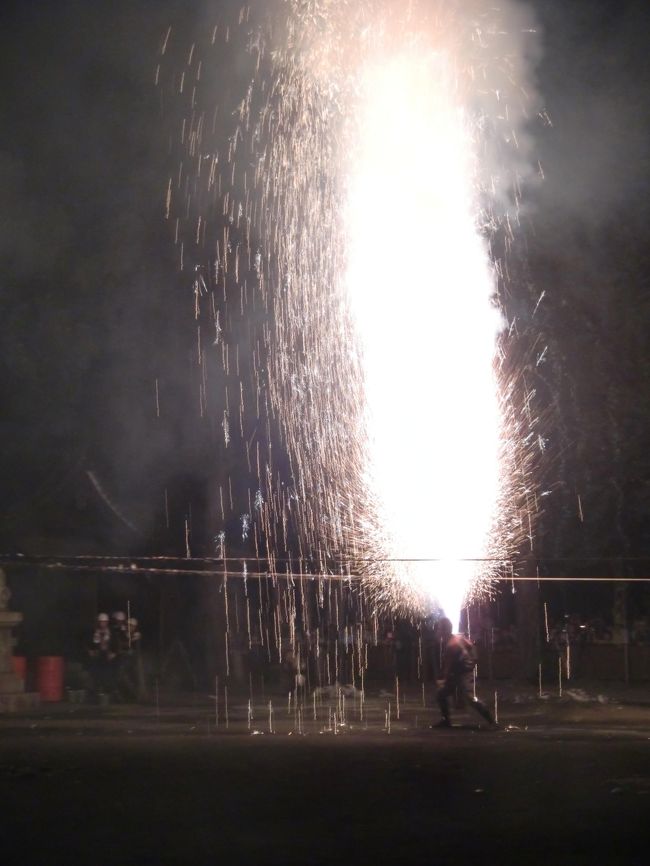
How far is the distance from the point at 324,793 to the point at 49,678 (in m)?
10.1

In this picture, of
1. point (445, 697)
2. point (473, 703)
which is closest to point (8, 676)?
point (445, 697)

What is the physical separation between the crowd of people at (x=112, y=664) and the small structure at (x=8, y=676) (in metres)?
1.47

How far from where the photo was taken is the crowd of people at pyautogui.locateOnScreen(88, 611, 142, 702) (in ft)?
62.0

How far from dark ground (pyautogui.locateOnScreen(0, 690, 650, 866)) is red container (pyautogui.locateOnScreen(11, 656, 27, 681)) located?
2.89 meters

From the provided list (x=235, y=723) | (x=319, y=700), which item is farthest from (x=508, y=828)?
(x=319, y=700)

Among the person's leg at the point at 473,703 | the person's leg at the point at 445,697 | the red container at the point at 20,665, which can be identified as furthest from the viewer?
the red container at the point at 20,665

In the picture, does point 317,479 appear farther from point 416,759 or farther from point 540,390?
point 416,759

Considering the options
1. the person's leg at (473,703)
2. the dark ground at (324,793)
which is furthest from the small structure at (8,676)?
the person's leg at (473,703)

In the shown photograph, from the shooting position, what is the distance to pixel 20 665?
18.2m

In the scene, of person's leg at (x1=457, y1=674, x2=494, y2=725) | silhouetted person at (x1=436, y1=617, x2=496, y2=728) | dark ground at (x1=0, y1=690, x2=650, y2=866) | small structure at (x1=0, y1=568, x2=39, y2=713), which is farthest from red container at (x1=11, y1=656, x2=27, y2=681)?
person's leg at (x1=457, y1=674, x2=494, y2=725)

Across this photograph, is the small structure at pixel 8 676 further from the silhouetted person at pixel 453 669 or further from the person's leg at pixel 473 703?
the person's leg at pixel 473 703

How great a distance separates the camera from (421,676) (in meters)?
22.7

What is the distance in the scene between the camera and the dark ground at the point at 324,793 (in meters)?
7.04

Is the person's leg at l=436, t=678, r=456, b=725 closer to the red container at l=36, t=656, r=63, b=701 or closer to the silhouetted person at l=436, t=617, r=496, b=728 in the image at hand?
the silhouetted person at l=436, t=617, r=496, b=728
